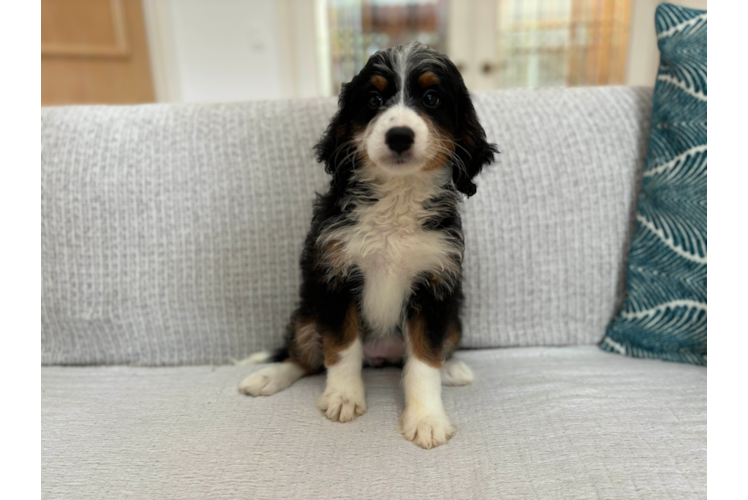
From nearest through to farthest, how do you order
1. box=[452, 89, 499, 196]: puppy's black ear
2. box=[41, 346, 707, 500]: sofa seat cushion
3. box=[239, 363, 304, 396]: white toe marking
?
box=[41, 346, 707, 500]: sofa seat cushion, box=[452, 89, 499, 196]: puppy's black ear, box=[239, 363, 304, 396]: white toe marking

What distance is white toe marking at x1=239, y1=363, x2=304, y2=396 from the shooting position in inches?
55.6

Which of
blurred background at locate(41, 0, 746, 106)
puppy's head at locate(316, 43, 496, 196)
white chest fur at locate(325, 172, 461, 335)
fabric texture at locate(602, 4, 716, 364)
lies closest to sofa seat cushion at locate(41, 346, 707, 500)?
fabric texture at locate(602, 4, 716, 364)

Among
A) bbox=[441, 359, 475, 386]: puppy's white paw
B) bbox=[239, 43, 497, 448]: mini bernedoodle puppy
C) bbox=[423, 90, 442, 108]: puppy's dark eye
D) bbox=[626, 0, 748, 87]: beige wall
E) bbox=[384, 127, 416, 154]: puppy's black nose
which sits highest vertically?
bbox=[626, 0, 748, 87]: beige wall

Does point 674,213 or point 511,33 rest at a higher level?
point 511,33

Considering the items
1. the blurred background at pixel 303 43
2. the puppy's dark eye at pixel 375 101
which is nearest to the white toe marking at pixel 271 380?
the puppy's dark eye at pixel 375 101

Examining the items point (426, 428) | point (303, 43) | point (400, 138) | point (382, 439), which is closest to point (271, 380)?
point (382, 439)

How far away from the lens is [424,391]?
4.05 ft

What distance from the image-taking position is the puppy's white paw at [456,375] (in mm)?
1472

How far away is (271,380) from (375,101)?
2.99 ft

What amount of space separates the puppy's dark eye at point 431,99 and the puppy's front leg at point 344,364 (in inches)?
23.4

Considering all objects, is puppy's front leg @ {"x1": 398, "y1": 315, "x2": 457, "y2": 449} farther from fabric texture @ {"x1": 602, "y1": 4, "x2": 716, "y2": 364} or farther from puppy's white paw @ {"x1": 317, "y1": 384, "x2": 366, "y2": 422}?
fabric texture @ {"x1": 602, "y1": 4, "x2": 716, "y2": 364}

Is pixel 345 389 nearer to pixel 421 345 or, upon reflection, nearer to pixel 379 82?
pixel 421 345
